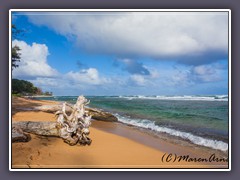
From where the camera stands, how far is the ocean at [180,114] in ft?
15.6

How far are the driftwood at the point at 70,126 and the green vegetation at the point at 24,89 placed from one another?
0.47m

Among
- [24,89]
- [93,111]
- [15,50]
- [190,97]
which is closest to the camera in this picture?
[15,50]

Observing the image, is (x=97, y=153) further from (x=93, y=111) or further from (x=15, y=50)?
(x=15, y=50)

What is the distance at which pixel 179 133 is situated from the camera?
5559 millimetres

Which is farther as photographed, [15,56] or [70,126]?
[70,126]

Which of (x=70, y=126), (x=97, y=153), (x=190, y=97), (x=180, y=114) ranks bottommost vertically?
(x=97, y=153)

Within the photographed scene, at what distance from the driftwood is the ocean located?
0.17 metres

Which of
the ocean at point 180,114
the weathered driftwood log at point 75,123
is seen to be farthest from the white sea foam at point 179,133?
the weathered driftwood log at point 75,123

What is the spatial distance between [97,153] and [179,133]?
171 centimetres

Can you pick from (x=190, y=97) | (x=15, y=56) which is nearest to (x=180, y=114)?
(x=190, y=97)

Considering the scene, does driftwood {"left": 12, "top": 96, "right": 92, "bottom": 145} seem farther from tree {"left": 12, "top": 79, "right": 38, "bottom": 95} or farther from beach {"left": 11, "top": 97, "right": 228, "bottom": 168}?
tree {"left": 12, "top": 79, "right": 38, "bottom": 95}

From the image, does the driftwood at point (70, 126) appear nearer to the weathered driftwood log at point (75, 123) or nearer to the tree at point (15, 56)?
the weathered driftwood log at point (75, 123)

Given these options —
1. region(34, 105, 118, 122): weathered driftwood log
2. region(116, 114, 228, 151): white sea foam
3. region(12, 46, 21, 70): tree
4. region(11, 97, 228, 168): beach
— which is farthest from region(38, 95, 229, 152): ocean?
region(12, 46, 21, 70): tree

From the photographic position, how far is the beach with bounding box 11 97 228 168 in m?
4.53
